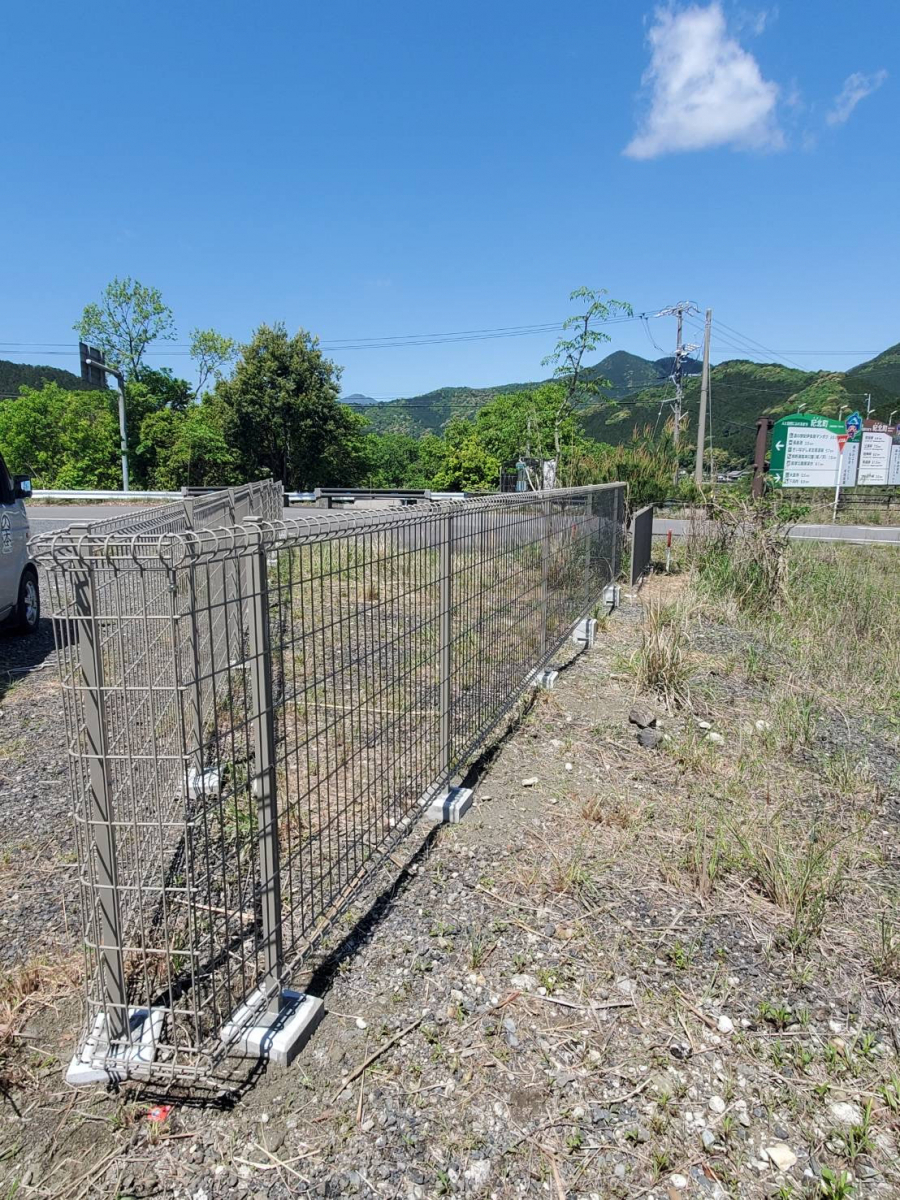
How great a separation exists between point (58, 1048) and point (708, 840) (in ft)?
9.07

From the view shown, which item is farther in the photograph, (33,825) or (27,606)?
(27,606)

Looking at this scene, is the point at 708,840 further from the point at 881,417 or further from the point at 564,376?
the point at 881,417

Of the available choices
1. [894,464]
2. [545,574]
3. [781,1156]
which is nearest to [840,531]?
[894,464]

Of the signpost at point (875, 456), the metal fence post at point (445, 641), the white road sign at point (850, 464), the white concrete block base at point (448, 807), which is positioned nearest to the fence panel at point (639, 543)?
the metal fence post at point (445, 641)

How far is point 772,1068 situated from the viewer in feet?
7.35

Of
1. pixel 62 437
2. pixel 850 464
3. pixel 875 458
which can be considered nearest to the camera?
pixel 850 464

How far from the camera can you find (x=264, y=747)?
7.11ft

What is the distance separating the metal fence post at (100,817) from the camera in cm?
189

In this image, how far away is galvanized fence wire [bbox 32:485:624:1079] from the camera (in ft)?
6.52

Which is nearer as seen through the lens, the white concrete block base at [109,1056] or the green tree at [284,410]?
the white concrete block base at [109,1056]

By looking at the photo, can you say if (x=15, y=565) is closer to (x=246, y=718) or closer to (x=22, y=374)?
(x=246, y=718)

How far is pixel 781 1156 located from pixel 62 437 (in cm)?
3657

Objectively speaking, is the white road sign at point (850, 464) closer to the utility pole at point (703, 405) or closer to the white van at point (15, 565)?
the utility pole at point (703, 405)

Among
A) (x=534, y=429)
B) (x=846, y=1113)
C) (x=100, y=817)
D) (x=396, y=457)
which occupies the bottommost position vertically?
(x=846, y=1113)
